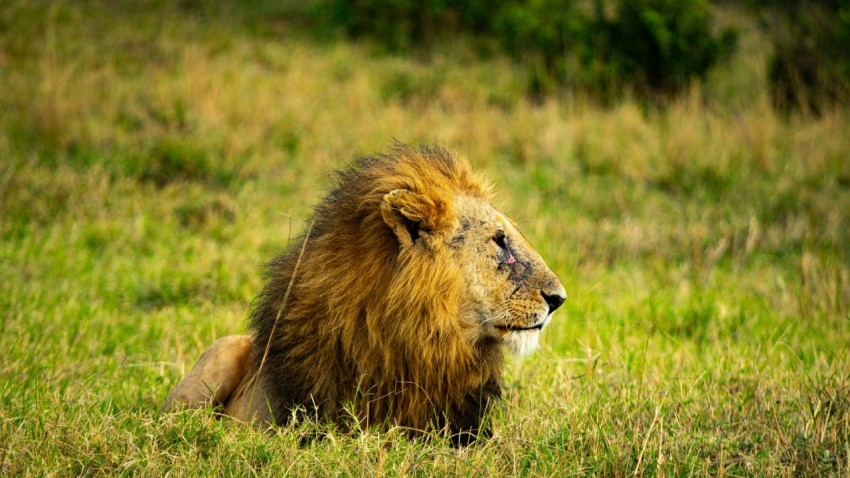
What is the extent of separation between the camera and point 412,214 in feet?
10.3

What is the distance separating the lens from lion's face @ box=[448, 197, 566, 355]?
3221 mm

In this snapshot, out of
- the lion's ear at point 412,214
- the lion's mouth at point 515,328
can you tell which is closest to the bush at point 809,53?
the lion's mouth at point 515,328

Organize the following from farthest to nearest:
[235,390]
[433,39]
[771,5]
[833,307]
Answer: [433,39], [771,5], [833,307], [235,390]

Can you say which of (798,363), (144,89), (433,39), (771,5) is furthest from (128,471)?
(433,39)

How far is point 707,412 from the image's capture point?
138 inches

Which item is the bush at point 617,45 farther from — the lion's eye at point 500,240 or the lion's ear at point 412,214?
the lion's ear at point 412,214

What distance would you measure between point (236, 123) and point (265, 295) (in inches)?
235

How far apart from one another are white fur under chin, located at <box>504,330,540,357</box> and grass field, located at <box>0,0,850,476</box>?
0.27 metres

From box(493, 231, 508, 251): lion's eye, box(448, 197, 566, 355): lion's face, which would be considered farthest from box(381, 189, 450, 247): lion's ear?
box(493, 231, 508, 251): lion's eye

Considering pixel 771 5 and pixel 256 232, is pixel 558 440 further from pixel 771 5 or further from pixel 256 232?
pixel 771 5

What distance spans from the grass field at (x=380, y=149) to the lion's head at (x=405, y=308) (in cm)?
19

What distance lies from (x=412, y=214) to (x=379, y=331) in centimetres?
45

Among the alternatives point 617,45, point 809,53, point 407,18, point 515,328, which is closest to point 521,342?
point 515,328

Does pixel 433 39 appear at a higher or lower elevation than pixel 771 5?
lower
